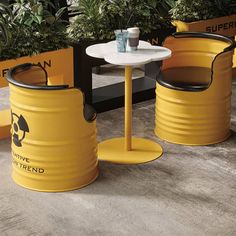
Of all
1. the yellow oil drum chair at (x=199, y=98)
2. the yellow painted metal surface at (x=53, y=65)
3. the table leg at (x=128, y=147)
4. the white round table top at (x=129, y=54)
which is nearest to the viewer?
the white round table top at (x=129, y=54)

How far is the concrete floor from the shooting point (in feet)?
11.8

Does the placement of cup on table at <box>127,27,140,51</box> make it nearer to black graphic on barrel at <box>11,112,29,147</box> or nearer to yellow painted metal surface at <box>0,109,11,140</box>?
black graphic on barrel at <box>11,112,29,147</box>

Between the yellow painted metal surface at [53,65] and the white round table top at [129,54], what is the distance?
1.88 ft

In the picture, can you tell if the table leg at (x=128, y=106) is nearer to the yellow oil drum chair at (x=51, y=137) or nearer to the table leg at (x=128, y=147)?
the table leg at (x=128, y=147)

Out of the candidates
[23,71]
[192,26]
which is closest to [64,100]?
[23,71]

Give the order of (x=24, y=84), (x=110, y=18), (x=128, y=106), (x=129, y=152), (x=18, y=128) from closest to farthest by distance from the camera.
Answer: (x=24, y=84), (x=18, y=128), (x=128, y=106), (x=129, y=152), (x=110, y=18)

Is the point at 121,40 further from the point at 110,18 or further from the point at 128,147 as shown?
the point at 110,18

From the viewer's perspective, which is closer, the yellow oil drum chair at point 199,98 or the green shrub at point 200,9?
the yellow oil drum chair at point 199,98

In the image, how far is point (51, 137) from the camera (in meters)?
3.95

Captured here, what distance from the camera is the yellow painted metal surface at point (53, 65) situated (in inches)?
189

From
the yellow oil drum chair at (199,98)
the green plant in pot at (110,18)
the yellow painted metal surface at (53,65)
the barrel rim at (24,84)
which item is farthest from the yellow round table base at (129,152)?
the green plant in pot at (110,18)

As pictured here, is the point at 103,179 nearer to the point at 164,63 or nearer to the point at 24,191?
the point at 24,191

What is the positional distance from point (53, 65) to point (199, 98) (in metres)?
1.23

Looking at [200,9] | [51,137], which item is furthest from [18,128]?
[200,9]
